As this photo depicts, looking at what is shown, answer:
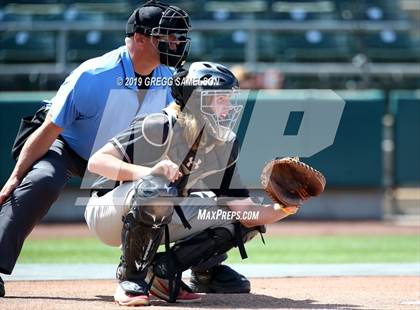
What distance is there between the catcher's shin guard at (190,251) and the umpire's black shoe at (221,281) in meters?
0.43

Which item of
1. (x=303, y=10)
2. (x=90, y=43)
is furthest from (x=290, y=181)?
(x=303, y=10)

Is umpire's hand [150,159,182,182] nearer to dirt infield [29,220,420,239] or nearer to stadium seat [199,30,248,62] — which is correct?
dirt infield [29,220,420,239]

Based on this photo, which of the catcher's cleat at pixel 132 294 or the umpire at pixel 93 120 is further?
the umpire at pixel 93 120

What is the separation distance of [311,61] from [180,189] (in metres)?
9.05

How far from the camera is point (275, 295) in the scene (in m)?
5.21

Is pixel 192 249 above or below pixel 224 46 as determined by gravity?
above

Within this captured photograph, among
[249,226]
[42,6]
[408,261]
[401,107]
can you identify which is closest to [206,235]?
[249,226]

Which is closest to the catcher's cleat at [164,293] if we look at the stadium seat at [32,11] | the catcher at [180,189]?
the catcher at [180,189]

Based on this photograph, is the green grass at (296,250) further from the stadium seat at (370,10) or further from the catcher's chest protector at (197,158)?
the stadium seat at (370,10)

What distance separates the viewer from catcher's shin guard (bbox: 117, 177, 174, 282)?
14.0 ft

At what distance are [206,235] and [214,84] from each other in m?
0.83

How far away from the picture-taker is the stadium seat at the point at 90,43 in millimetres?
12828

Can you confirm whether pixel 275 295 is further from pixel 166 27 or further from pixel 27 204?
pixel 166 27

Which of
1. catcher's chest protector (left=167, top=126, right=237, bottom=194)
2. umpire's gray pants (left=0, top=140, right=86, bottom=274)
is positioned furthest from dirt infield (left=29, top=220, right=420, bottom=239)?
catcher's chest protector (left=167, top=126, right=237, bottom=194)
